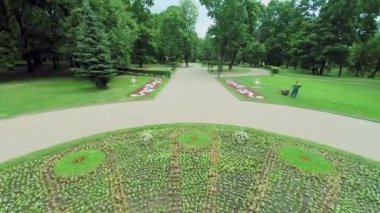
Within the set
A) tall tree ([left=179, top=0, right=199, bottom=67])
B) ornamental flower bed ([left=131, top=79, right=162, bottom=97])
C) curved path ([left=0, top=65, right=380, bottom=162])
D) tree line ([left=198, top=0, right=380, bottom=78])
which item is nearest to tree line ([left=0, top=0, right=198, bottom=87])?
ornamental flower bed ([left=131, top=79, right=162, bottom=97])

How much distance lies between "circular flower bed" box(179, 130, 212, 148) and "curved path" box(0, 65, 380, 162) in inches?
58.7

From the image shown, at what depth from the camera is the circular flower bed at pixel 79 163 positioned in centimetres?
524

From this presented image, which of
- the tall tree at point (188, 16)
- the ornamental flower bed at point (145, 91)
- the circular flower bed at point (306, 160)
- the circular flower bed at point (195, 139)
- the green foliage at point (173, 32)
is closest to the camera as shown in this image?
the circular flower bed at point (306, 160)

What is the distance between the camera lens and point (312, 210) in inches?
167

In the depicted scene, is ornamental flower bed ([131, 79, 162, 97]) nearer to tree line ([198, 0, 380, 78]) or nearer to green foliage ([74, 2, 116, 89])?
green foliage ([74, 2, 116, 89])

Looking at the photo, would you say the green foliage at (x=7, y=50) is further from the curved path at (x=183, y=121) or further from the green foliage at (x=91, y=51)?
the curved path at (x=183, y=121)

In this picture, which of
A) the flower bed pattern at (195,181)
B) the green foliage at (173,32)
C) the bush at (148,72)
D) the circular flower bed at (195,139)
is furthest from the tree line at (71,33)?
the green foliage at (173,32)

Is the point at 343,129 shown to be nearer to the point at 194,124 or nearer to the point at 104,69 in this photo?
the point at 194,124

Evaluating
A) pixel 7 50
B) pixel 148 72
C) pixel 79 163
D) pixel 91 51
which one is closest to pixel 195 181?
pixel 79 163

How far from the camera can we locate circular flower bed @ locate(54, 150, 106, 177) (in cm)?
524

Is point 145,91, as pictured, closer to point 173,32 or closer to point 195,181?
point 195,181

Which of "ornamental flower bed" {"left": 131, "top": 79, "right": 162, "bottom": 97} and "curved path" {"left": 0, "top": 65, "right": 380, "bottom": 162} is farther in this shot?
"ornamental flower bed" {"left": 131, "top": 79, "right": 162, "bottom": 97}

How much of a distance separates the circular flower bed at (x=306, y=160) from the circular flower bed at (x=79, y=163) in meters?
5.04

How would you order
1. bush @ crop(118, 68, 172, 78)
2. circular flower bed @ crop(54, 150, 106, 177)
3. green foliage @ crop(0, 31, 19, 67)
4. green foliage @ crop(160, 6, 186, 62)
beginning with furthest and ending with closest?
green foliage @ crop(160, 6, 186, 62) → bush @ crop(118, 68, 172, 78) → green foliage @ crop(0, 31, 19, 67) → circular flower bed @ crop(54, 150, 106, 177)
